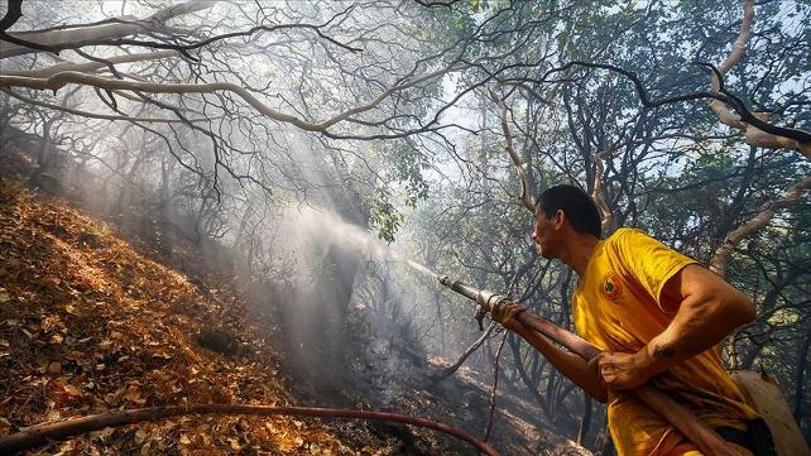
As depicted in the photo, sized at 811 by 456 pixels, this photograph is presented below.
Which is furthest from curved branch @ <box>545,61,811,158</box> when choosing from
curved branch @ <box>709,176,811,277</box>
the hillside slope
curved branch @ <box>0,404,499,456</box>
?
the hillside slope

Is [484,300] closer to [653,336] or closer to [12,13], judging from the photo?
[653,336]

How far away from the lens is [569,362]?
2.36m

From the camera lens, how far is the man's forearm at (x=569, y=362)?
89.4 inches

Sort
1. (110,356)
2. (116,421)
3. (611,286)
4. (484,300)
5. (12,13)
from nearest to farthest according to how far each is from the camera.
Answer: (611,286) < (12,13) < (484,300) < (116,421) < (110,356)

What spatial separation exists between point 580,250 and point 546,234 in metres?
0.22

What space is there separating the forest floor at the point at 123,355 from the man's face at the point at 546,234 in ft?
12.5

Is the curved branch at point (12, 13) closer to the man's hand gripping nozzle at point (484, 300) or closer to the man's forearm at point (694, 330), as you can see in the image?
the man's hand gripping nozzle at point (484, 300)

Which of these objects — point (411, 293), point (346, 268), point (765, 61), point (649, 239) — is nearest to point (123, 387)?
point (649, 239)

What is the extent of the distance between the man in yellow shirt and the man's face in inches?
6.2

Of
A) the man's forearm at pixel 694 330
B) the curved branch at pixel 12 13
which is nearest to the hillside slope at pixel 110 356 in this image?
the curved branch at pixel 12 13

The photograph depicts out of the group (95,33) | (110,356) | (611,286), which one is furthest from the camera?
(95,33)

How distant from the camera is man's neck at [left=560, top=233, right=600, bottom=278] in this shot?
2408 mm

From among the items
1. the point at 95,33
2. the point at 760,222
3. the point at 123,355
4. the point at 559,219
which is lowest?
the point at 123,355

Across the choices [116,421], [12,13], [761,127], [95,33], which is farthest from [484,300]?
[95,33]
